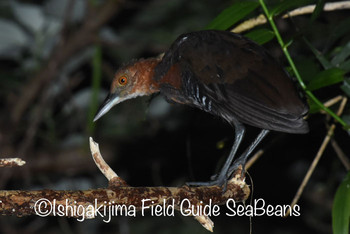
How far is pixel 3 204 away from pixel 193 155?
119 inches

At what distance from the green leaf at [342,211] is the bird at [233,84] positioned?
0.35 m

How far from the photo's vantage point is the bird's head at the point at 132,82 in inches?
125

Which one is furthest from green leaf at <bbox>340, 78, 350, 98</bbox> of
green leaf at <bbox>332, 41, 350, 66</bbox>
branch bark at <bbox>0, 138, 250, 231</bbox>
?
branch bark at <bbox>0, 138, 250, 231</bbox>

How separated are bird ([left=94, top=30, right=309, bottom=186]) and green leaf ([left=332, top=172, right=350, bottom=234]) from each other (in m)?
0.35

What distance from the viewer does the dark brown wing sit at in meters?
2.51

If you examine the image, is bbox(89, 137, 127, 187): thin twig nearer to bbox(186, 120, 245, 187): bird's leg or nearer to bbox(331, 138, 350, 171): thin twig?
bbox(186, 120, 245, 187): bird's leg

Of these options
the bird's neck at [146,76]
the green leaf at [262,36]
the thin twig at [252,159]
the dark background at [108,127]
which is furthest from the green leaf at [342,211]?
the dark background at [108,127]

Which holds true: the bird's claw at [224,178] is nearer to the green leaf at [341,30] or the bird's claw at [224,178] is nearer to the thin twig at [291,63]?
the thin twig at [291,63]

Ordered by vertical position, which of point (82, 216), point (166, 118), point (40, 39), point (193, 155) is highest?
point (40, 39)

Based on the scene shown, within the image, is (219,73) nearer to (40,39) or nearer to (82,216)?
(82,216)

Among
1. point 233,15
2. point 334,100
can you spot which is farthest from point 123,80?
point 334,100

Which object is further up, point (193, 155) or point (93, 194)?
point (193, 155)

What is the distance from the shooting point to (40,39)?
4.91 metres

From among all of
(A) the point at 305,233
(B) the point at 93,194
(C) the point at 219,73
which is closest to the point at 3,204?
(B) the point at 93,194
